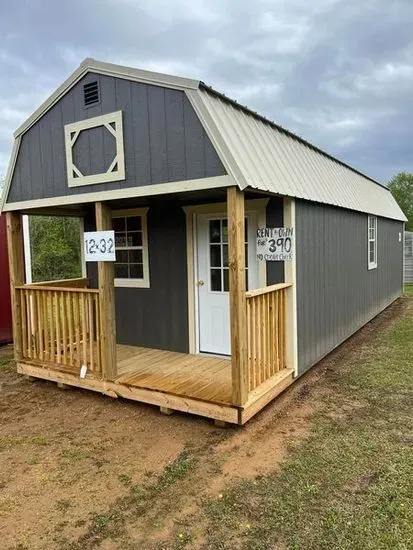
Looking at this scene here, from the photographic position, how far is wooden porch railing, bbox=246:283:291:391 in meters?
3.88

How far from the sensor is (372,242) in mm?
9102

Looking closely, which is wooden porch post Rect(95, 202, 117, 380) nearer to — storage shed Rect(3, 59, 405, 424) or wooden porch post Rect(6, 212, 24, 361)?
storage shed Rect(3, 59, 405, 424)

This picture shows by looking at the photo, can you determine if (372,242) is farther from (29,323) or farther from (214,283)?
(29,323)

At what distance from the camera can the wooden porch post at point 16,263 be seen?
5.12m

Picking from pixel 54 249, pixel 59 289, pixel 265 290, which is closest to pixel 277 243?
pixel 265 290

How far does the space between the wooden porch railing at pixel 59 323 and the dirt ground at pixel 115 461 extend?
454 mm

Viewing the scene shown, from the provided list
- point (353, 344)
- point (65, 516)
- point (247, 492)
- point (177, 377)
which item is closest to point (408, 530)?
point (247, 492)

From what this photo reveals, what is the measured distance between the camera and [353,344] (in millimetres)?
6797

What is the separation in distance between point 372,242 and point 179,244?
548 centimetres

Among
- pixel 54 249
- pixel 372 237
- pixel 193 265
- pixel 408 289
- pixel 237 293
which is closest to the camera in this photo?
pixel 237 293

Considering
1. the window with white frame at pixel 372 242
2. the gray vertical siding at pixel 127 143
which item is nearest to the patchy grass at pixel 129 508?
the gray vertical siding at pixel 127 143

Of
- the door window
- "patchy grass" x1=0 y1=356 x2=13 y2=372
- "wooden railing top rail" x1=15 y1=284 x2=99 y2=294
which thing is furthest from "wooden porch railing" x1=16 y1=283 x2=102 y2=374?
the door window

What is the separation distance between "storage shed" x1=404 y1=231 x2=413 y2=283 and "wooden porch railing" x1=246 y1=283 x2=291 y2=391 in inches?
523

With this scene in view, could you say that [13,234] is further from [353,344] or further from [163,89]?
[353,344]
